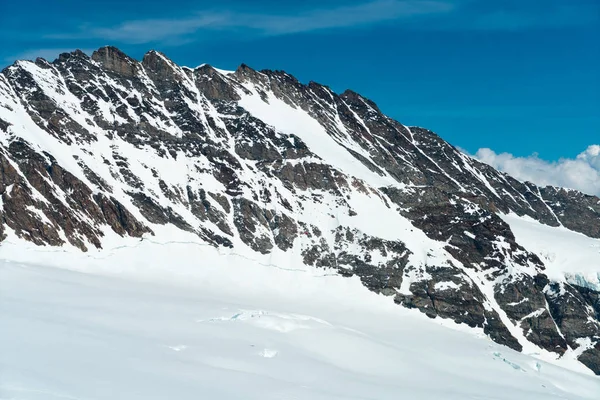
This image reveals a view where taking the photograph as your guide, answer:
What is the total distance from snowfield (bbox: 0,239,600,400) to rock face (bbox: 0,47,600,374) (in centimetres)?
601

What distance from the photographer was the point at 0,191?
111562mm

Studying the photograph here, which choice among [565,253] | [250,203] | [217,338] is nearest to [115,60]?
[250,203]

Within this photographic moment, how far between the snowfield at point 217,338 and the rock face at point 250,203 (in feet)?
19.7

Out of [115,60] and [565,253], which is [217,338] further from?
[115,60]

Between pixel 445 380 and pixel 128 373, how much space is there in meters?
46.0

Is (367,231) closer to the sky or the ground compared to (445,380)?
closer to the sky

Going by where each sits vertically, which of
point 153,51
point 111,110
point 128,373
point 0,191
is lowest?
point 128,373

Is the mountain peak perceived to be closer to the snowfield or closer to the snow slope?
the snowfield

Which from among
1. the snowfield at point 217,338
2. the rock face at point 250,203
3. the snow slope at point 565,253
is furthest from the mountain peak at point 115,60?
the snow slope at point 565,253

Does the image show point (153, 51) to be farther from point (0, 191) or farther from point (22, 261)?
point (22, 261)

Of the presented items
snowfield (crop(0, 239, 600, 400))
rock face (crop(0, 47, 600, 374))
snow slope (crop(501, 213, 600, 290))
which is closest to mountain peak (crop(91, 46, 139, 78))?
rock face (crop(0, 47, 600, 374))

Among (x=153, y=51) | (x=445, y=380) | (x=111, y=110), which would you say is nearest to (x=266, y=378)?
(x=445, y=380)

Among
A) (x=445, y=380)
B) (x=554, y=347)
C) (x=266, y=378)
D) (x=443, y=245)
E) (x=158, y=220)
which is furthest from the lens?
(x=443, y=245)

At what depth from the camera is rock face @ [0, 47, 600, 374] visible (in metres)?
125
